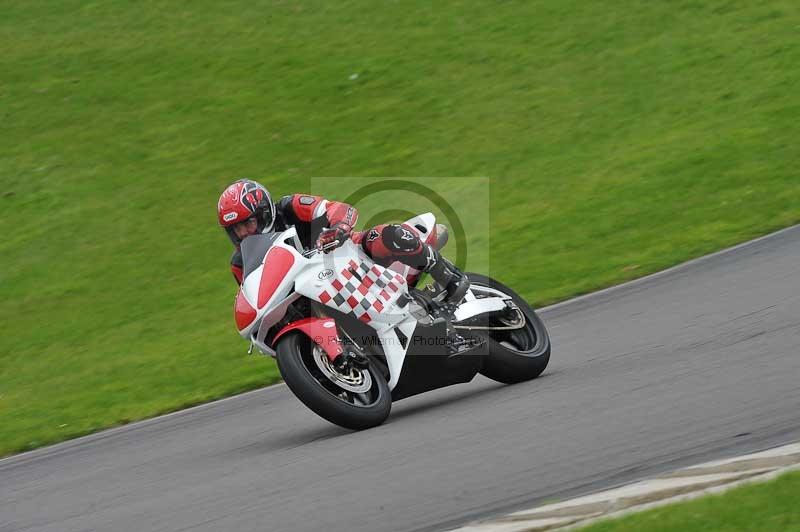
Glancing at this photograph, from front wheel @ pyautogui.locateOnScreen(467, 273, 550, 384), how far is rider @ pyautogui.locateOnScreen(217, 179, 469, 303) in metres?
0.30

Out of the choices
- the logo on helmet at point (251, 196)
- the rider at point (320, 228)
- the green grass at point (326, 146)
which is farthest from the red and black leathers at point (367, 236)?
the green grass at point (326, 146)

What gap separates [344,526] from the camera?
5.33 m

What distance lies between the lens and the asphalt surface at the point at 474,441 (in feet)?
18.2

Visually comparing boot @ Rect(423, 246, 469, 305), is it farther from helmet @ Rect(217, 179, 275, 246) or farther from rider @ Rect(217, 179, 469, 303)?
helmet @ Rect(217, 179, 275, 246)

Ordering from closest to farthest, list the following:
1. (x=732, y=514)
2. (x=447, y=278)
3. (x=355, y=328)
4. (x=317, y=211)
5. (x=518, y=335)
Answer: (x=732, y=514) < (x=355, y=328) < (x=317, y=211) < (x=447, y=278) < (x=518, y=335)

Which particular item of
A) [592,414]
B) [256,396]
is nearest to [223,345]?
[256,396]

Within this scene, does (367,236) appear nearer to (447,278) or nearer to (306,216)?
(306,216)

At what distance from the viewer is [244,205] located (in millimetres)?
7402

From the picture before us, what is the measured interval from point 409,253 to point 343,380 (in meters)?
1.07

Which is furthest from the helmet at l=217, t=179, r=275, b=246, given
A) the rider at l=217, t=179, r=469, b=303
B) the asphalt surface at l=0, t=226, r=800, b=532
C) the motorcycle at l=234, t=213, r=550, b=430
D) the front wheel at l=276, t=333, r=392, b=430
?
the asphalt surface at l=0, t=226, r=800, b=532

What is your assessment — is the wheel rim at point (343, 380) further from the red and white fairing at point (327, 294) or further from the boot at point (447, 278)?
the boot at point (447, 278)

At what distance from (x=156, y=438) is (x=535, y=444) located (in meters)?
4.02

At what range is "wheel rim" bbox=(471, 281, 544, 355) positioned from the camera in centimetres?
817

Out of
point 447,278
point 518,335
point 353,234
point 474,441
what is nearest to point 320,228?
point 353,234
